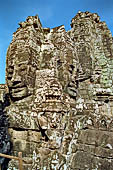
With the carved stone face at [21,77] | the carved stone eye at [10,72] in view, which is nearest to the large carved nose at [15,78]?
the carved stone face at [21,77]

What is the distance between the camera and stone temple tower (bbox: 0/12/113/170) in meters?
3.26

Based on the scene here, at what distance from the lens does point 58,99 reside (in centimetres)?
370

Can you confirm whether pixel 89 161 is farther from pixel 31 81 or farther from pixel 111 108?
pixel 31 81

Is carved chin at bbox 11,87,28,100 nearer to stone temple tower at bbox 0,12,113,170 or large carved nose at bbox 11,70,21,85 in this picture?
stone temple tower at bbox 0,12,113,170

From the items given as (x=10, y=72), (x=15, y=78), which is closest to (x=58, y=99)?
(x=15, y=78)

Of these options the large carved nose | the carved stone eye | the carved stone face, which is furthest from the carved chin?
the carved stone eye

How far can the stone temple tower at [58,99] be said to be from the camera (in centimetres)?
326

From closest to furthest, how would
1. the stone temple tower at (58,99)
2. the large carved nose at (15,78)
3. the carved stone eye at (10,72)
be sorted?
the stone temple tower at (58,99) < the large carved nose at (15,78) < the carved stone eye at (10,72)

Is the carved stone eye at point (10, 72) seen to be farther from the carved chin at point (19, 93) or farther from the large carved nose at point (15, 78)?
the carved chin at point (19, 93)

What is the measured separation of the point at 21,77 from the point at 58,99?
129 centimetres

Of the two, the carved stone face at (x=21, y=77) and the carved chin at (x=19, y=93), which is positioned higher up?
the carved stone face at (x=21, y=77)

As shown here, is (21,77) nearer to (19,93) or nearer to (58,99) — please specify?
(19,93)

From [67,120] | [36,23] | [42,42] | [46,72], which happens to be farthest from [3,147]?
[36,23]

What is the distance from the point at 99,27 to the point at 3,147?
5.81m
